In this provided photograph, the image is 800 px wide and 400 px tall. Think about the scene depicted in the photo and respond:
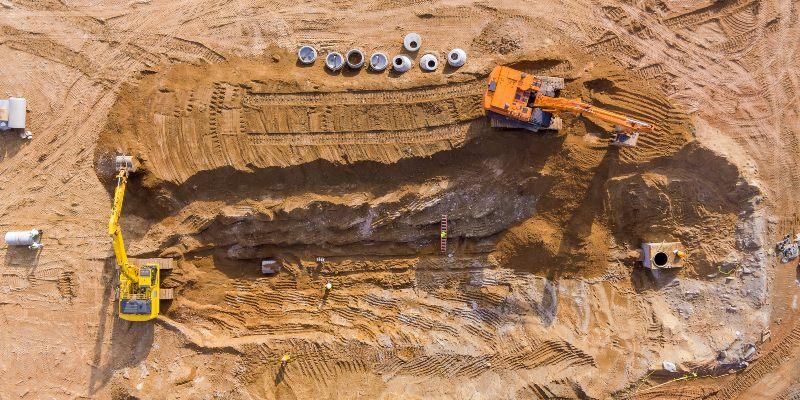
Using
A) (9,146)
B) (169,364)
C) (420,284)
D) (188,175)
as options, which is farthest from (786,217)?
(9,146)

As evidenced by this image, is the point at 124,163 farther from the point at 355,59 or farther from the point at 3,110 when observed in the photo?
the point at 355,59

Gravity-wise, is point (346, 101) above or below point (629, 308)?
above

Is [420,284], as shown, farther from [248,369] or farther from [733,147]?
[733,147]

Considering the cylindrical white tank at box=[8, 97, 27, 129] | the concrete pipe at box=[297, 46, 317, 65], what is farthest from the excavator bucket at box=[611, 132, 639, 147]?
the cylindrical white tank at box=[8, 97, 27, 129]

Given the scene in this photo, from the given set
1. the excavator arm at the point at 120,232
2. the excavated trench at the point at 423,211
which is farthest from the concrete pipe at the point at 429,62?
the excavator arm at the point at 120,232

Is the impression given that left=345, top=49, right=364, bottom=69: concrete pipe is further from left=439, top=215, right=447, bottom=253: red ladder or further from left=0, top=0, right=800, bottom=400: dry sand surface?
left=439, top=215, right=447, bottom=253: red ladder

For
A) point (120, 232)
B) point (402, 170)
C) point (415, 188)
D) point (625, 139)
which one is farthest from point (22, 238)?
point (625, 139)
